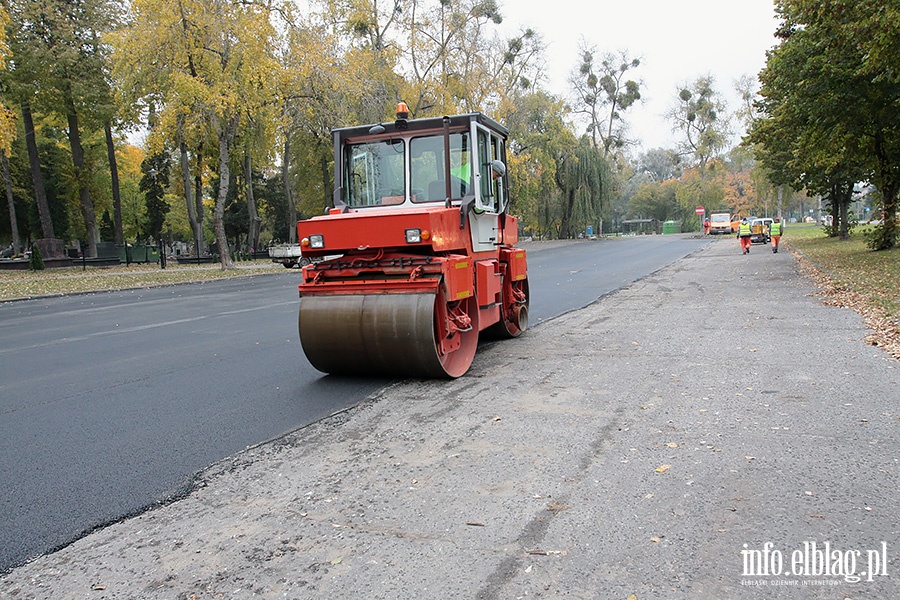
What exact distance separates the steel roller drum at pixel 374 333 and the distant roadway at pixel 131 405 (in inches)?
11.7

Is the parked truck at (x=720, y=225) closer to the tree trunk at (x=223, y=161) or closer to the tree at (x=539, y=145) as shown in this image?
the tree at (x=539, y=145)

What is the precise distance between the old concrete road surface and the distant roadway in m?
0.36

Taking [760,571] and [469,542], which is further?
[469,542]

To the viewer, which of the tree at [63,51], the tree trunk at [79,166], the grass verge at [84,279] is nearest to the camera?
the grass verge at [84,279]

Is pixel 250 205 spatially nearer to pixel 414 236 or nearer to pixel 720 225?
pixel 414 236

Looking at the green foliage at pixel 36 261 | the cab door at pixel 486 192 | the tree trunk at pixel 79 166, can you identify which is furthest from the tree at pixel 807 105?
the tree trunk at pixel 79 166

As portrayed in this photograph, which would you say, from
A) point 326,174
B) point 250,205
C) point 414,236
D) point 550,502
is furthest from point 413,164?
point 250,205

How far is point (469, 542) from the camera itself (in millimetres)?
3467

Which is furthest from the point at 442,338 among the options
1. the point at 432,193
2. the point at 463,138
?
the point at 463,138

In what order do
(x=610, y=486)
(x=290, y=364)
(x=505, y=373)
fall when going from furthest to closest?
(x=290, y=364)
(x=505, y=373)
(x=610, y=486)

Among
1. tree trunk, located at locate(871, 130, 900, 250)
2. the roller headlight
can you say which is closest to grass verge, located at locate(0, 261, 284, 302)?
the roller headlight

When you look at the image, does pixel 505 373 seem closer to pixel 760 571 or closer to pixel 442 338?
pixel 442 338

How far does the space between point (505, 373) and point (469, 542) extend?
411 centimetres

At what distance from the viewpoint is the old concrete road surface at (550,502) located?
312 centimetres
